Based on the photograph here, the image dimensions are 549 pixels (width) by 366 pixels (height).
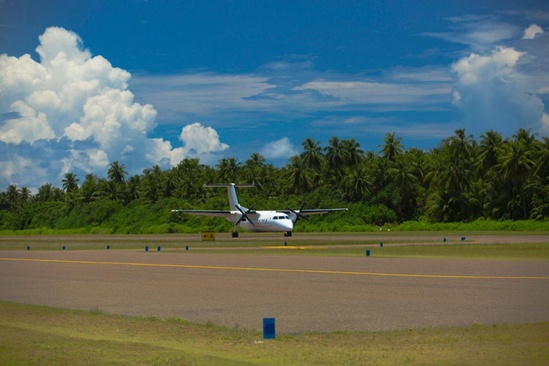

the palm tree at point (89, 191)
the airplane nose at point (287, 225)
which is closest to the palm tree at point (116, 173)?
the palm tree at point (89, 191)

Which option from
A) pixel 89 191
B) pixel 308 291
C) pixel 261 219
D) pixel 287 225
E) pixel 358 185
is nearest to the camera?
pixel 308 291

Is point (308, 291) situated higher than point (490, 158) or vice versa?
point (490, 158)

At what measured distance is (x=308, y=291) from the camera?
795 inches

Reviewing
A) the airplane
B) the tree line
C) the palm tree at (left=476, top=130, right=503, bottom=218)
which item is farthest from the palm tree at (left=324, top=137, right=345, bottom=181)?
the airplane

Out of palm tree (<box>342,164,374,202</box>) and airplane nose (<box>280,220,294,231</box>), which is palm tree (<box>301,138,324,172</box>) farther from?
airplane nose (<box>280,220,294,231</box>)

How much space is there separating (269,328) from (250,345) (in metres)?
0.45

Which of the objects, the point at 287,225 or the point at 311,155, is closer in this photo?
the point at 287,225

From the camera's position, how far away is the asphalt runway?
49.0ft

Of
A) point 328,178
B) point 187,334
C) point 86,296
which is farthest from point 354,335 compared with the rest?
point 328,178

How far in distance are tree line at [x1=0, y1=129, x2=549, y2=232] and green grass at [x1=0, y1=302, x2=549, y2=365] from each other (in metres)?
78.7

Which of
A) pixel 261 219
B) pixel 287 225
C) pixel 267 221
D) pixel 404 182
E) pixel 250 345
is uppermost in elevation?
pixel 404 182

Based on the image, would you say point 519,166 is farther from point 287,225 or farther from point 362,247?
point 362,247

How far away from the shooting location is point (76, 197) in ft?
507

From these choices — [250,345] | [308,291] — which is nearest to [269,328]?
[250,345]
